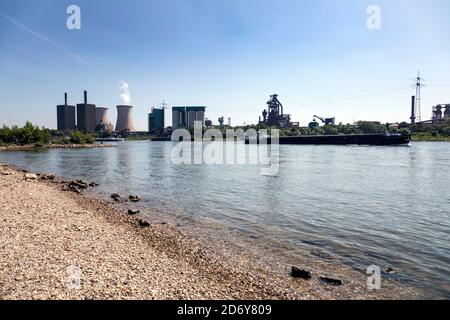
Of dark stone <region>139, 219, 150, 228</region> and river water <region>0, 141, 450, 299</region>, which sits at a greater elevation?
dark stone <region>139, 219, 150, 228</region>

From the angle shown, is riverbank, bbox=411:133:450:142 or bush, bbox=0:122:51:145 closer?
bush, bbox=0:122:51:145

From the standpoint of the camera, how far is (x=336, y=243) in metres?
15.7

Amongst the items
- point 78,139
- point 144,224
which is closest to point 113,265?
point 144,224

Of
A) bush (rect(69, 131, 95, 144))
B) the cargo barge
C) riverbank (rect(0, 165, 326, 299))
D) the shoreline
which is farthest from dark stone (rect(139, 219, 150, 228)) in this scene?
bush (rect(69, 131, 95, 144))

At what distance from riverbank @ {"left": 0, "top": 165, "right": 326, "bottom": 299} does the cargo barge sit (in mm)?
134203

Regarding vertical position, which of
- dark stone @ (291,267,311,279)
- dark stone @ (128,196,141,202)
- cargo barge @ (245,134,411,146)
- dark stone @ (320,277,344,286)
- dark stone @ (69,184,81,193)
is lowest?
dark stone @ (320,277,344,286)

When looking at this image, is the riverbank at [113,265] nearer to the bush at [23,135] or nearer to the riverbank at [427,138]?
the bush at [23,135]

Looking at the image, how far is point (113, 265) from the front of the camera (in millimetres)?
11094

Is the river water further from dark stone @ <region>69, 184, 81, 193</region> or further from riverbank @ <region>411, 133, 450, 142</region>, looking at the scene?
riverbank @ <region>411, 133, 450, 142</region>

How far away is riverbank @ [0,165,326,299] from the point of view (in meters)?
9.20
